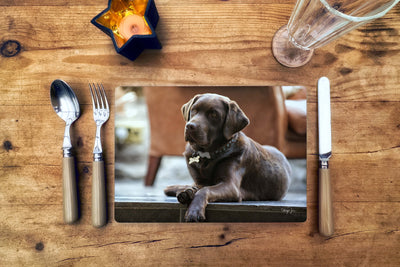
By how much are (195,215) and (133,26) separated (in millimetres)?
531

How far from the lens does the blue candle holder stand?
2.43ft

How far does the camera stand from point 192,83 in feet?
2.62

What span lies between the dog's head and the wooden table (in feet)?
0.27

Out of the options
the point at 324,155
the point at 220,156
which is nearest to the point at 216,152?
the point at 220,156

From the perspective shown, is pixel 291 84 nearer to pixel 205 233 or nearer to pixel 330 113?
pixel 330 113

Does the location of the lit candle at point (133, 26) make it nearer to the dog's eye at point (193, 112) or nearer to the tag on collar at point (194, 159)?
the dog's eye at point (193, 112)

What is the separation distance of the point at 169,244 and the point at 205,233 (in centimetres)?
11

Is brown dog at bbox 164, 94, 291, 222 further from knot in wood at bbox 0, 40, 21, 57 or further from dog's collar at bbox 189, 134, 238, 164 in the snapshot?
knot in wood at bbox 0, 40, 21, 57

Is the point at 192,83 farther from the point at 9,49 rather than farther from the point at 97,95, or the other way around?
the point at 9,49

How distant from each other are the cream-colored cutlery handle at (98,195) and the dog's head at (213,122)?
249 millimetres

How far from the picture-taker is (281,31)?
80cm

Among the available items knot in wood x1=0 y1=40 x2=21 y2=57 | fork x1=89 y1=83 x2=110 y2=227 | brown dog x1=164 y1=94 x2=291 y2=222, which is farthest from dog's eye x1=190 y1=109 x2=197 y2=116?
knot in wood x1=0 y1=40 x2=21 y2=57

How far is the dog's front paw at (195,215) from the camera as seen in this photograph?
73 cm

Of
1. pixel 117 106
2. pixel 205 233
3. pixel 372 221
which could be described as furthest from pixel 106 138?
pixel 372 221
